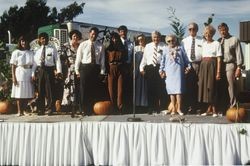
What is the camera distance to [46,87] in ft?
27.0

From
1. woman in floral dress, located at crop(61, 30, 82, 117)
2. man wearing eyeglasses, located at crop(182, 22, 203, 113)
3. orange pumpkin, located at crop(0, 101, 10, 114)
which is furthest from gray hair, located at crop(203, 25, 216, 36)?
orange pumpkin, located at crop(0, 101, 10, 114)

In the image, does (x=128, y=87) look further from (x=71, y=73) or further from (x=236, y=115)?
(x=236, y=115)

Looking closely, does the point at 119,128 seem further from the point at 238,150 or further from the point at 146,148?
the point at 238,150

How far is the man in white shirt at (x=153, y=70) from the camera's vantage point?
799 centimetres

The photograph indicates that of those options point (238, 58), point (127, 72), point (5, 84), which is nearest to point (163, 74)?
point (127, 72)

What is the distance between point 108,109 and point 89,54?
3.06 feet

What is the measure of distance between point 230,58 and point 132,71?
1.75 meters

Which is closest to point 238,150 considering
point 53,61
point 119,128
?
point 119,128

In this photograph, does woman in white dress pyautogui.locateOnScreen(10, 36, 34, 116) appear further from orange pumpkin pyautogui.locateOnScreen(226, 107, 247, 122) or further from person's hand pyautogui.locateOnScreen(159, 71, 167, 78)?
orange pumpkin pyautogui.locateOnScreen(226, 107, 247, 122)

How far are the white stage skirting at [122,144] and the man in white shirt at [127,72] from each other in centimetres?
184

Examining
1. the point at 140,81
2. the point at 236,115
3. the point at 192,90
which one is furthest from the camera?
the point at 140,81

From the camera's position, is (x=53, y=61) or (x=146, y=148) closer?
(x=146, y=148)

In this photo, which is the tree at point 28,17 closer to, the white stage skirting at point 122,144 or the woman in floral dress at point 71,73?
the woman in floral dress at point 71,73

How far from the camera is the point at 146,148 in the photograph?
21.0 ft
